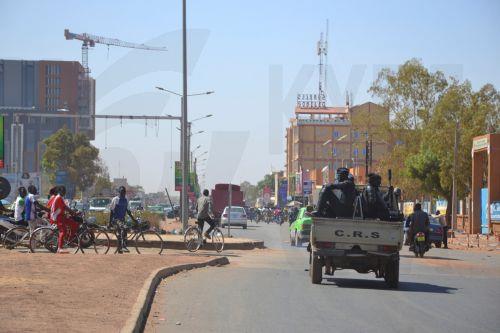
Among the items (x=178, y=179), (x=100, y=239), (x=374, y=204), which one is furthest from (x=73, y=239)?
(x=178, y=179)

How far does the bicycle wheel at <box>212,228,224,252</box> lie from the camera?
26078 mm

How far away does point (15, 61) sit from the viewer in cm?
16325

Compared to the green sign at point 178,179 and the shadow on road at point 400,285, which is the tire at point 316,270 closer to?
the shadow on road at point 400,285

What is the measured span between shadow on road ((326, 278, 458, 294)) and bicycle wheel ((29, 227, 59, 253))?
7530mm

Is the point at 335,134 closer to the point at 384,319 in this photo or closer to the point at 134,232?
the point at 134,232

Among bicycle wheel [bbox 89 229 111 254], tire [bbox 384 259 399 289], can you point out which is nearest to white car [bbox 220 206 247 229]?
bicycle wheel [bbox 89 229 111 254]

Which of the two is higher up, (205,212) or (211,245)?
(205,212)

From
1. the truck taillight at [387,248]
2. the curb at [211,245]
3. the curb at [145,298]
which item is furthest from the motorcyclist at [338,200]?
Result: the curb at [211,245]

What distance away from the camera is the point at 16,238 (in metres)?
22.6

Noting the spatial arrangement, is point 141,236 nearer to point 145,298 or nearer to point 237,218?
point 145,298

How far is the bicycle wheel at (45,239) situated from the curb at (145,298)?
398 cm

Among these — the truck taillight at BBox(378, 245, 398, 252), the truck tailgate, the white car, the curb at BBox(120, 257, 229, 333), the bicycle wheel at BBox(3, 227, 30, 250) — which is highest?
the truck tailgate

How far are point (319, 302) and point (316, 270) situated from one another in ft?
10.3

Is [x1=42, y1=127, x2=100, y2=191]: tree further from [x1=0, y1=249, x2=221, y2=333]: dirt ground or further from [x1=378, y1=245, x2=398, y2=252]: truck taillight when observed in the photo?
[x1=378, y1=245, x2=398, y2=252]: truck taillight
